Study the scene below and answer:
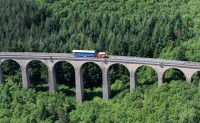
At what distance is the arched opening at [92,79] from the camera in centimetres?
10356

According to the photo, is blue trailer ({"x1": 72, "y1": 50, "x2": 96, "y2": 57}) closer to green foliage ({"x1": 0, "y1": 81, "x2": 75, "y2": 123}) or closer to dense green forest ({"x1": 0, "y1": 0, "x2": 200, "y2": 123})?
dense green forest ({"x1": 0, "y1": 0, "x2": 200, "y2": 123})

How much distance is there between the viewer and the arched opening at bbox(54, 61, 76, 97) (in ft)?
344

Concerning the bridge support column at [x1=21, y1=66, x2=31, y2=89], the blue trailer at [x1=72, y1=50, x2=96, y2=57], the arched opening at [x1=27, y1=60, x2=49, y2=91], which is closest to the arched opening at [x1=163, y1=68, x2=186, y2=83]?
the blue trailer at [x1=72, y1=50, x2=96, y2=57]

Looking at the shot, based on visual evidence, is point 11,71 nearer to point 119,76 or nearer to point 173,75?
point 119,76

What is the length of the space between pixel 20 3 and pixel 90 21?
22.8 m

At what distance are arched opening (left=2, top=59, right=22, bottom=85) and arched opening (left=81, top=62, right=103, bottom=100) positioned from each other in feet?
50.0

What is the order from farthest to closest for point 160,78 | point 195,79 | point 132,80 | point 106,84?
point 106,84 → point 132,80 → point 160,78 → point 195,79

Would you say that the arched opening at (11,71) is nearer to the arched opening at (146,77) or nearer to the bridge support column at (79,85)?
the bridge support column at (79,85)

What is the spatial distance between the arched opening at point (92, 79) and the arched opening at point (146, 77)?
8.87 metres

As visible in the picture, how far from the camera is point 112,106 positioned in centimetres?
9581

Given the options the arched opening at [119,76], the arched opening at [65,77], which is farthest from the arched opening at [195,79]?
the arched opening at [65,77]

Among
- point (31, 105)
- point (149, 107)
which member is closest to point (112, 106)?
point (149, 107)

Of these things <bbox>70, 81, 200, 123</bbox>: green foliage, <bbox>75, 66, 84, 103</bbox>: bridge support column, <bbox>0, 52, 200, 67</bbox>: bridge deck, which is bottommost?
<bbox>70, 81, 200, 123</bbox>: green foliage

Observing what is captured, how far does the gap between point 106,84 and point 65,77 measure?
12.6 meters
